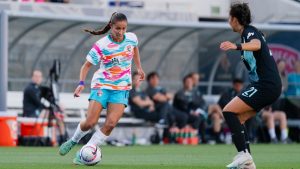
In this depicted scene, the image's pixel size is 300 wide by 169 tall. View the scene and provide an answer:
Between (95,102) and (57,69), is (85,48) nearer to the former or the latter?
(57,69)

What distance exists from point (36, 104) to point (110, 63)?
9214 millimetres

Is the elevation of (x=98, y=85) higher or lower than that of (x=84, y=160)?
higher

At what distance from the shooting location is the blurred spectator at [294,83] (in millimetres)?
26688

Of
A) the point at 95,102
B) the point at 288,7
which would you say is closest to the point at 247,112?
the point at 95,102

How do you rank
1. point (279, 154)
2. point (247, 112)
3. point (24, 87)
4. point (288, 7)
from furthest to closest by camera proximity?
point (288, 7) < point (24, 87) < point (279, 154) < point (247, 112)

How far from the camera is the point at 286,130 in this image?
25516 millimetres

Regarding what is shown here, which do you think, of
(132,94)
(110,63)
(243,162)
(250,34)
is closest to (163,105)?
(132,94)

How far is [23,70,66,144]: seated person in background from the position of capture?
73.9 feet

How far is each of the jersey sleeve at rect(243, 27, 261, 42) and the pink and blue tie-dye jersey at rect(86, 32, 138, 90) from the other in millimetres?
2281

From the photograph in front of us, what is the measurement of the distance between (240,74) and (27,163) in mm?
13511

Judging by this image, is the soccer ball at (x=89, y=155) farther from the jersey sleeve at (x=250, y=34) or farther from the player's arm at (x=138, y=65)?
the jersey sleeve at (x=250, y=34)

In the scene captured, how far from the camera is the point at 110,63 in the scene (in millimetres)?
13820

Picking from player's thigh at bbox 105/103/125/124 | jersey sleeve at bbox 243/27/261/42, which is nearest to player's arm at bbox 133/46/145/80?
player's thigh at bbox 105/103/125/124

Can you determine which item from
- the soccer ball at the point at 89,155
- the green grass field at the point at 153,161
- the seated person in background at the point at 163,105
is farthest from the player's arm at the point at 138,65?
the seated person in background at the point at 163,105
